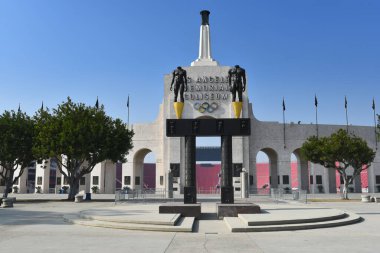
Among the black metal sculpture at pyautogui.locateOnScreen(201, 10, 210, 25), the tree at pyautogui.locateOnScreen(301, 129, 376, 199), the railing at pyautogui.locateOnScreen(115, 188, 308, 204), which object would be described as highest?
the black metal sculpture at pyautogui.locateOnScreen(201, 10, 210, 25)

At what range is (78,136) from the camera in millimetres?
39438

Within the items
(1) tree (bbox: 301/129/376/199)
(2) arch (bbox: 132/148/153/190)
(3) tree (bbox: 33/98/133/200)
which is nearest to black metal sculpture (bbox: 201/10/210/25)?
(2) arch (bbox: 132/148/153/190)


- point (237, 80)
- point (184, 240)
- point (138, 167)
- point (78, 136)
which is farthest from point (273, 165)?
point (184, 240)

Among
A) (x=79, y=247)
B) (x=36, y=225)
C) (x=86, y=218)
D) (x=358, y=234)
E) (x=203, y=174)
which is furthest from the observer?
(x=203, y=174)

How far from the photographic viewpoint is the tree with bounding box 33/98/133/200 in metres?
39.5

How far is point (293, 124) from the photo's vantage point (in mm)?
63531

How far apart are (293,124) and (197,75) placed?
1913 centimetres

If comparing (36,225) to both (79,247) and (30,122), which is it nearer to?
(79,247)

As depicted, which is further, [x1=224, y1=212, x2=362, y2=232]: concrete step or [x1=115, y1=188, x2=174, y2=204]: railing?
[x1=115, y1=188, x2=174, y2=204]: railing

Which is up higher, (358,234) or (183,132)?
(183,132)

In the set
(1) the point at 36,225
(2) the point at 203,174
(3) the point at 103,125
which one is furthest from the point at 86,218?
(2) the point at 203,174

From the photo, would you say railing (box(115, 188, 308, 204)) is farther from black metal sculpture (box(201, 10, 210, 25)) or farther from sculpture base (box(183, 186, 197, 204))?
black metal sculpture (box(201, 10, 210, 25))

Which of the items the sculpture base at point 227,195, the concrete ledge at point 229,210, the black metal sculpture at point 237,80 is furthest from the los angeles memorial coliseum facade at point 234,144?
the concrete ledge at point 229,210

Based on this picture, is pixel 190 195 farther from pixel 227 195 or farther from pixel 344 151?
pixel 344 151
